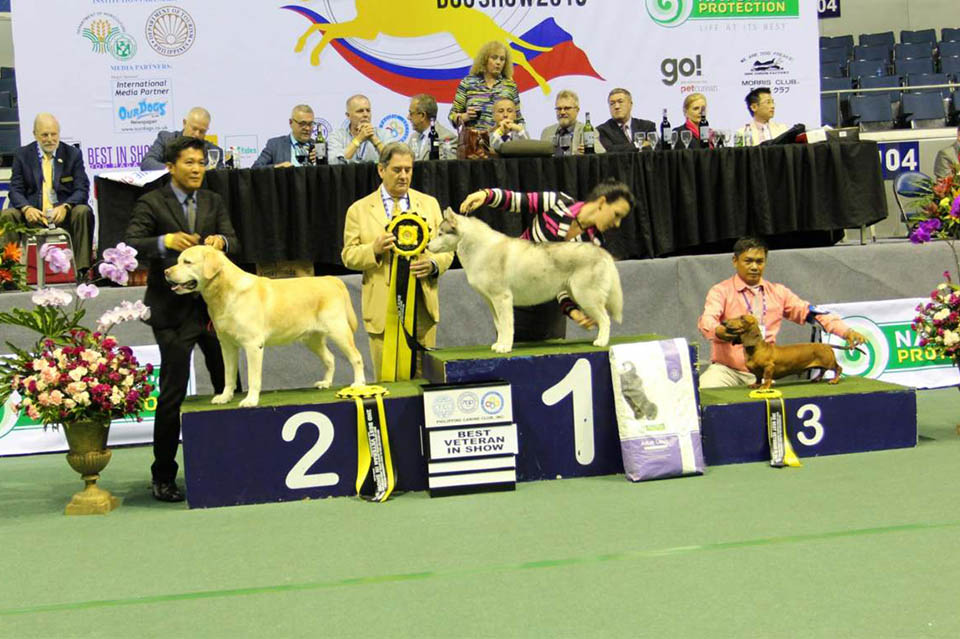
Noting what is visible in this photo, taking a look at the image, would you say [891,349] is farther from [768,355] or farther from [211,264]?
[211,264]

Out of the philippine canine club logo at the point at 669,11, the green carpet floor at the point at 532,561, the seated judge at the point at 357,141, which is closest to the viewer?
the green carpet floor at the point at 532,561

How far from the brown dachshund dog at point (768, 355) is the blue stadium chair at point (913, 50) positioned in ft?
36.1

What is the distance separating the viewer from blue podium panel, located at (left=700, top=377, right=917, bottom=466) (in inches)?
213

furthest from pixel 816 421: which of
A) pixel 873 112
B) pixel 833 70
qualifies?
pixel 833 70

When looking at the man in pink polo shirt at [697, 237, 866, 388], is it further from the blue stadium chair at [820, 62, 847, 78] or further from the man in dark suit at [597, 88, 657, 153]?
the blue stadium chair at [820, 62, 847, 78]

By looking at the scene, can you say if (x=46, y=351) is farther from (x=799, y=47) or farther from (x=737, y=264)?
(x=799, y=47)

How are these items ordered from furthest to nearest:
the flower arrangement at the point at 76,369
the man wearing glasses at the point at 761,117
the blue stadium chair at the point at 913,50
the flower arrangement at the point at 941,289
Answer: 1. the blue stadium chair at the point at 913,50
2. the man wearing glasses at the point at 761,117
3. the flower arrangement at the point at 941,289
4. the flower arrangement at the point at 76,369

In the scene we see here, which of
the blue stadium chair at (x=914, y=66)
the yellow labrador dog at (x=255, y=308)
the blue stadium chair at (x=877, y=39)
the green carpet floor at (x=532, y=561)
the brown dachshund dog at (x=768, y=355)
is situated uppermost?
the blue stadium chair at (x=877, y=39)

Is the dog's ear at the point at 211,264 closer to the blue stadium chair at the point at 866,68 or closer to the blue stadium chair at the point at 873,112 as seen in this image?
the blue stadium chair at the point at 873,112

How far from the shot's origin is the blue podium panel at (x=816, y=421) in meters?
5.42

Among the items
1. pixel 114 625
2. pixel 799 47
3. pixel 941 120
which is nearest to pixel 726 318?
pixel 114 625

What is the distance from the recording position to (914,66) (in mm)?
14711

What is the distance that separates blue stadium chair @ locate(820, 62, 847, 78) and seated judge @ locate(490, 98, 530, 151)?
28.3 ft

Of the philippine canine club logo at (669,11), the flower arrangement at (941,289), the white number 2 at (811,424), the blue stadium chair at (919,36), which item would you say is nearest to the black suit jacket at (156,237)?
the white number 2 at (811,424)
